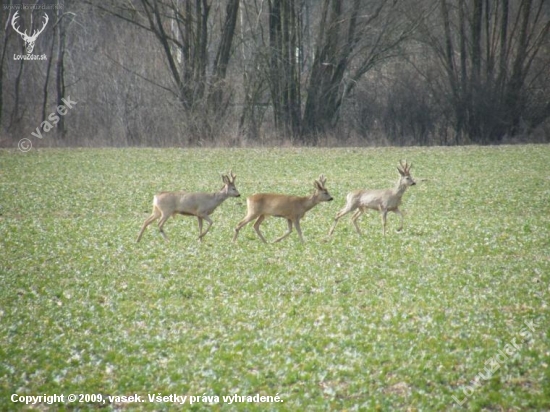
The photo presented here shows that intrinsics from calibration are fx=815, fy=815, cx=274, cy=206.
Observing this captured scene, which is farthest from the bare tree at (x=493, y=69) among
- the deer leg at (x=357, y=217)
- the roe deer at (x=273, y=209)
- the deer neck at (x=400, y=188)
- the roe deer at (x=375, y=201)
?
the roe deer at (x=273, y=209)

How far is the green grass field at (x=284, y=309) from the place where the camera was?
808cm

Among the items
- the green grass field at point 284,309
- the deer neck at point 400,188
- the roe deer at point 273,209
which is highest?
the deer neck at point 400,188

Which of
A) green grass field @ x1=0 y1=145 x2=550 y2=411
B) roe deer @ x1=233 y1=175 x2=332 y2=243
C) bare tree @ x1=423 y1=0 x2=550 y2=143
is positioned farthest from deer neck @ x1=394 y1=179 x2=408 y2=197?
bare tree @ x1=423 y1=0 x2=550 y2=143

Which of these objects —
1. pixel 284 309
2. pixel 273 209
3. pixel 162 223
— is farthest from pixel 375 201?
pixel 284 309

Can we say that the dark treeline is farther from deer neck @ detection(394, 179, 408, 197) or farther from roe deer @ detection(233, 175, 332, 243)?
roe deer @ detection(233, 175, 332, 243)

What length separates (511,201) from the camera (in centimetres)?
2170

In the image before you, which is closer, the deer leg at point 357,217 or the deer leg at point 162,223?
the deer leg at point 162,223

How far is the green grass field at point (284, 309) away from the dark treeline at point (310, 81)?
19.9 metres

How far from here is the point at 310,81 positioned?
4212 cm

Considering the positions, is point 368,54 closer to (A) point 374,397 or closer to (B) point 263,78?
(B) point 263,78

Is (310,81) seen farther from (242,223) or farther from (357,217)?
(242,223)

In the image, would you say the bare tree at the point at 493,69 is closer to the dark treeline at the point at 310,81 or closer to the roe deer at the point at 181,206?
the dark treeline at the point at 310,81

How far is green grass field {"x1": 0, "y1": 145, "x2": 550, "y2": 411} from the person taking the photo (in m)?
8.08

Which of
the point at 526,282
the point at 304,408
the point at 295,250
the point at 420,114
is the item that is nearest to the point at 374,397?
the point at 304,408
